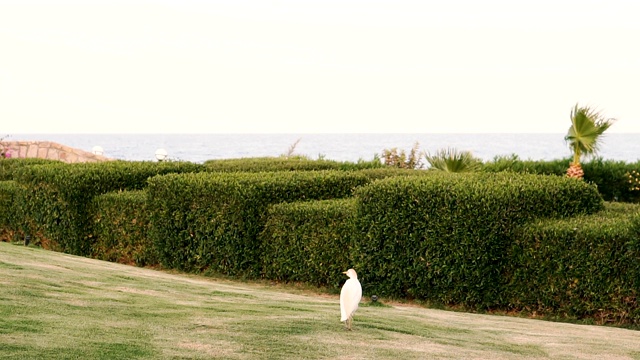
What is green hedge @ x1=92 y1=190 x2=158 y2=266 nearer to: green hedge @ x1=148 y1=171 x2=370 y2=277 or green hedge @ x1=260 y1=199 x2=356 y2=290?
green hedge @ x1=148 y1=171 x2=370 y2=277

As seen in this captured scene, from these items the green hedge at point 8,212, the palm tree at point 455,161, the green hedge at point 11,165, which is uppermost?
the palm tree at point 455,161

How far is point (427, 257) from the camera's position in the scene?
11984mm

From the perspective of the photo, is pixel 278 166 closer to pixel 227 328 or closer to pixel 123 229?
pixel 123 229

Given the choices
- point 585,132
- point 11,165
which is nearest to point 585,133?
point 585,132

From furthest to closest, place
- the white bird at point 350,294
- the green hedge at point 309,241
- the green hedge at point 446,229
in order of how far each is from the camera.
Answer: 1. the green hedge at point 309,241
2. the green hedge at point 446,229
3. the white bird at point 350,294

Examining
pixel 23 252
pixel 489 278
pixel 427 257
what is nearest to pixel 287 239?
Result: pixel 427 257

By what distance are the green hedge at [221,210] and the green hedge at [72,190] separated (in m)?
1.73

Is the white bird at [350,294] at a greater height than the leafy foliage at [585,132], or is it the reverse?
the leafy foliage at [585,132]

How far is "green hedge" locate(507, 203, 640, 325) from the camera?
11.0 metres

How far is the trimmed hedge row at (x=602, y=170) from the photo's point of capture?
20172mm

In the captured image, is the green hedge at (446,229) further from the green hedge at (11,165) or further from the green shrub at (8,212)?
the green hedge at (11,165)

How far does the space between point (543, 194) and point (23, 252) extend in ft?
26.0

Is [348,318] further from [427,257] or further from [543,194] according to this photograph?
[543,194]

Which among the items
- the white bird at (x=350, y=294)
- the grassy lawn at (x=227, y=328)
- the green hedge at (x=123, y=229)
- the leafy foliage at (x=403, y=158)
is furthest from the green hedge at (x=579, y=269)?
the leafy foliage at (x=403, y=158)
